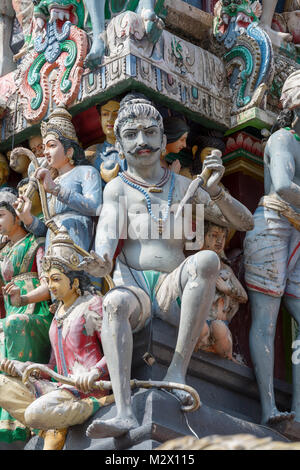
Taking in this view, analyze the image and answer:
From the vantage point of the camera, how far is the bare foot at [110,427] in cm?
891

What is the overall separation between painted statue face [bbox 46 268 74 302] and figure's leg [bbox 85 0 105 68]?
6.27 feet

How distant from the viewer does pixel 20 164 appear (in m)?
11.5

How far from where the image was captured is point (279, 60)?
11.8m

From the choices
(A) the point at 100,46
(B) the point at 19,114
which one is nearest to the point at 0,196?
(B) the point at 19,114

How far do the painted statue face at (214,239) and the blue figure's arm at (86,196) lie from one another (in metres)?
0.95

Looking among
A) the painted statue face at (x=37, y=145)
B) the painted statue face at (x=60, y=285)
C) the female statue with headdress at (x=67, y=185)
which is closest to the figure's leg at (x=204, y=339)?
the painted statue face at (x=60, y=285)

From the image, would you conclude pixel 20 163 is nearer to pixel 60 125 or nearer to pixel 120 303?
pixel 60 125

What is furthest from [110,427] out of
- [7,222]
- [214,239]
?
[7,222]

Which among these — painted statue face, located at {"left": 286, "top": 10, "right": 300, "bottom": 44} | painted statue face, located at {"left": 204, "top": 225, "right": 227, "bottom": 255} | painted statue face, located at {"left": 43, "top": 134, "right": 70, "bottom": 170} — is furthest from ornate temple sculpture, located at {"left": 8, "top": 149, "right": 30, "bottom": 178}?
painted statue face, located at {"left": 286, "top": 10, "right": 300, "bottom": 44}

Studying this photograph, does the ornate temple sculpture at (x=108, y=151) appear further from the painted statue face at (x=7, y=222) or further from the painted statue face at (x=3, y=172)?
the painted statue face at (x=3, y=172)

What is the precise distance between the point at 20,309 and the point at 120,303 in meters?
1.67

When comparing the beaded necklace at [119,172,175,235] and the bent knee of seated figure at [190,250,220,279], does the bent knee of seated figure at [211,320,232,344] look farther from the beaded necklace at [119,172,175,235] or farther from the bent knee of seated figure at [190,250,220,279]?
the beaded necklace at [119,172,175,235]

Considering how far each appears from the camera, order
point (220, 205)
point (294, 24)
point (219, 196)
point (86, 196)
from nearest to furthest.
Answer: point (219, 196) → point (220, 205) → point (86, 196) → point (294, 24)

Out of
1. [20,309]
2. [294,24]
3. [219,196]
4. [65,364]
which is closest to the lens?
[65,364]
